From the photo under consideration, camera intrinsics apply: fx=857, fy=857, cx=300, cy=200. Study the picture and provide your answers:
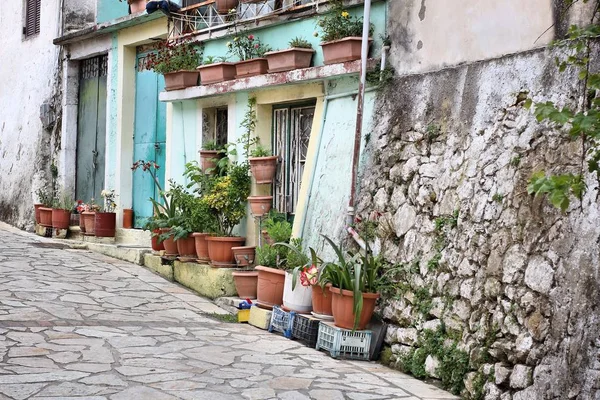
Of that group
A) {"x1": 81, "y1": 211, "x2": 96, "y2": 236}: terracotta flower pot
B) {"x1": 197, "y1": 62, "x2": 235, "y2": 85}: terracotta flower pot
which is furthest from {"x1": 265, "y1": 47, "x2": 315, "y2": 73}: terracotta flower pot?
{"x1": 81, "y1": 211, "x2": 96, "y2": 236}: terracotta flower pot

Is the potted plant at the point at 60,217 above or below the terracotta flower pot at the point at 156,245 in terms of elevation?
above

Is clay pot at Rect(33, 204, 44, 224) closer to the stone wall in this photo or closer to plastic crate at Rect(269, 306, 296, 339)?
plastic crate at Rect(269, 306, 296, 339)

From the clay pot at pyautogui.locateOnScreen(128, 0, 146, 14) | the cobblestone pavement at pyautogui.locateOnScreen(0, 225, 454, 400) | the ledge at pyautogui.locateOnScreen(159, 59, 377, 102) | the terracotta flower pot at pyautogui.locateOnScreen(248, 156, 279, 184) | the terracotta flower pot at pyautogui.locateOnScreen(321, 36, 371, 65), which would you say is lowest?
the cobblestone pavement at pyautogui.locateOnScreen(0, 225, 454, 400)

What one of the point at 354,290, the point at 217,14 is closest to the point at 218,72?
the point at 217,14

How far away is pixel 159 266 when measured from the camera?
12.0 m

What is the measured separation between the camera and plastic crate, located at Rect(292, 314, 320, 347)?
8461 mm

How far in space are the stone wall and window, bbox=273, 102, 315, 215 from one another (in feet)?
5.53

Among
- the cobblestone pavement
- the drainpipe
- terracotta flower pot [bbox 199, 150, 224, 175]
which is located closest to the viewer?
the cobblestone pavement

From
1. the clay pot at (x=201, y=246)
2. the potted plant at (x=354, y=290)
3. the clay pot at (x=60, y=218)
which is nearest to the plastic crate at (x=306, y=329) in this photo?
the potted plant at (x=354, y=290)

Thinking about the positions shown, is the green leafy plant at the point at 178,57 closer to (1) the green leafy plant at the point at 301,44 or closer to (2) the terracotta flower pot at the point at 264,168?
(2) the terracotta flower pot at the point at 264,168

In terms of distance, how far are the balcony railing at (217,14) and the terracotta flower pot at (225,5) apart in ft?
0.19

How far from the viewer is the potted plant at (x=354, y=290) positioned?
7.88 meters

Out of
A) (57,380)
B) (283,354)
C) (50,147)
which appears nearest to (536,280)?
(283,354)

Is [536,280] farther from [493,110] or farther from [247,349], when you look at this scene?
[247,349]
